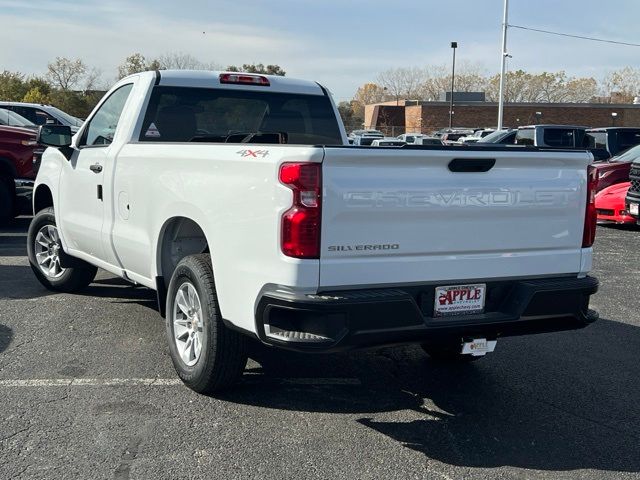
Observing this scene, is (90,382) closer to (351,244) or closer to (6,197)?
(351,244)

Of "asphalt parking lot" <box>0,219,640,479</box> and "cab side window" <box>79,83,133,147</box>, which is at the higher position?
"cab side window" <box>79,83,133,147</box>

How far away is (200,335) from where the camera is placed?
4602mm

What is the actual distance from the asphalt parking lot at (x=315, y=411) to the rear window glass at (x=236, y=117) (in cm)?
167

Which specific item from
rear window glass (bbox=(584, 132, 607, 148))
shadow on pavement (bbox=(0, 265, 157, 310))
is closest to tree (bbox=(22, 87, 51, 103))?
rear window glass (bbox=(584, 132, 607, 148))

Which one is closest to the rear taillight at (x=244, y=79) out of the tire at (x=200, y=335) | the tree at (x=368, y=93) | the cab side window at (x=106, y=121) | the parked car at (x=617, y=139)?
the cab side window at (x=106, y=121)

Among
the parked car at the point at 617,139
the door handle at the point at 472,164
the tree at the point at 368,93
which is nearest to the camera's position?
the door handle at the point at 472,164

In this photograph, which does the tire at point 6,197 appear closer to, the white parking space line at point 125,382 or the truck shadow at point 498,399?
the white parking space line at point 125,382

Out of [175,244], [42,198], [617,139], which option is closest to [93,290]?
[42,198]

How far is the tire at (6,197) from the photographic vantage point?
11.4 metres

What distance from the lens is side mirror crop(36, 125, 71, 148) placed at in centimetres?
651

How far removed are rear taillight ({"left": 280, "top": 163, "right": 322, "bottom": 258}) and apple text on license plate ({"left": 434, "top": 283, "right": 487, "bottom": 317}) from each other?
0.81m

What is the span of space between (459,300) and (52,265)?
15.7ft

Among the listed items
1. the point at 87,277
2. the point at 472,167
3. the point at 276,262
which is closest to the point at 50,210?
the point at 87,277

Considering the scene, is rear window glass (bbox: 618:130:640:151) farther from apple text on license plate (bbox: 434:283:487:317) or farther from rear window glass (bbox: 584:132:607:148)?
apple text on license plate (bbox: 434:283:487:317)
